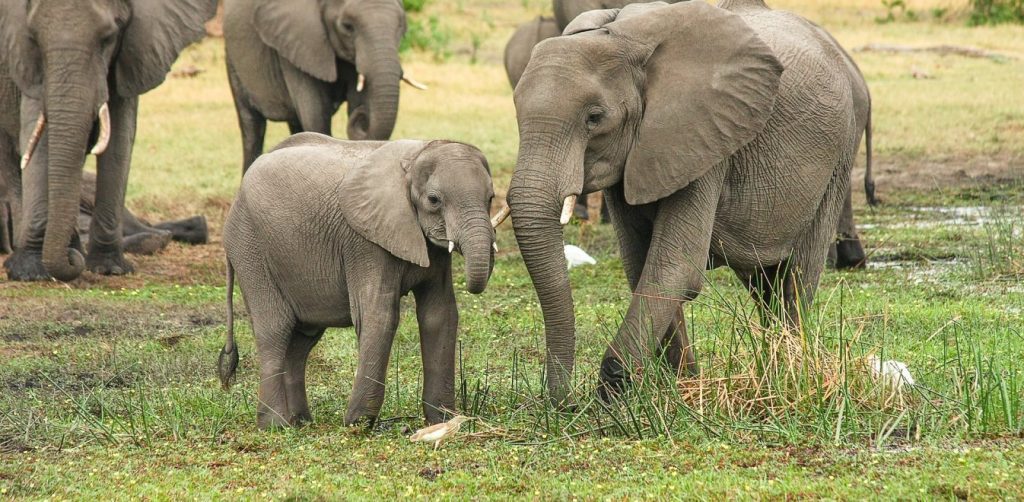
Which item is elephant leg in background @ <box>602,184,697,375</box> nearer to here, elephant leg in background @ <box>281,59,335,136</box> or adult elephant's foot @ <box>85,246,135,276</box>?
adult elephant's foot @ <box>85,246,135,276</box>

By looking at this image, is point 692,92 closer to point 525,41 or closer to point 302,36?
point 302,36

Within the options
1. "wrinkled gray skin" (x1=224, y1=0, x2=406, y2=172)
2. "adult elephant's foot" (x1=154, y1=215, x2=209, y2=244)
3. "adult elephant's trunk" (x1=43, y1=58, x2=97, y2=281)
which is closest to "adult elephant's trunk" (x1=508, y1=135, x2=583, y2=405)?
"adult elephant's trunk" (x1=43, y1=58, x2=97, y2=281)

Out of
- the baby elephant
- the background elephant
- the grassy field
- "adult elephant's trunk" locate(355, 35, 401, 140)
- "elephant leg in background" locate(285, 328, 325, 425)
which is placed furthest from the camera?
the background elephant

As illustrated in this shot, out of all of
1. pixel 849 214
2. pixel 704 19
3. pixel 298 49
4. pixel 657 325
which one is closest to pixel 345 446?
pixel 657 325

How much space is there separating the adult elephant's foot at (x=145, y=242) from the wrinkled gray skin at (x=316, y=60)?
1.45 m

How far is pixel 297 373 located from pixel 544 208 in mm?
1557

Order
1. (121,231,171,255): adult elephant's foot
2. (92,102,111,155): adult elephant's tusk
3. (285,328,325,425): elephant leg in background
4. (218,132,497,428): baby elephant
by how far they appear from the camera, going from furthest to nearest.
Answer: (121,231,171,255): adult elephant's foot
(92,102,111,155): adult elephant's tusk
(285,328,325,425): elephant leg in background
(218,132,497,428): baby elephant

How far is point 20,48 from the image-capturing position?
34.5ft

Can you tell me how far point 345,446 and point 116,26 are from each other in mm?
5434

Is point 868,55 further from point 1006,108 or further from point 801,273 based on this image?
point 801,273

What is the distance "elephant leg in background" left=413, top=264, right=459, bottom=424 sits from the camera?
6.73m

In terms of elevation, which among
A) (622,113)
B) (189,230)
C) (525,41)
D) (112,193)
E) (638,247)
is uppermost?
(622,113)

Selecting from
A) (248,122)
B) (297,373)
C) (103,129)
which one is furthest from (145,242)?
(297,373)

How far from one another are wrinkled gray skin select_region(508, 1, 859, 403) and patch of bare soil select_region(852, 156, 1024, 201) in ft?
24.6
